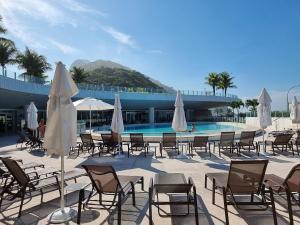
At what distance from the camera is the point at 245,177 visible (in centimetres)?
435

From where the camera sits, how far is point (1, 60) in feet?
95.0

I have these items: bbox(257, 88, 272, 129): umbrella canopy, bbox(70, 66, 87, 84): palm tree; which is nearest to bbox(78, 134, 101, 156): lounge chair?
bbox(257, 88, 272, 129): umbrella canopy

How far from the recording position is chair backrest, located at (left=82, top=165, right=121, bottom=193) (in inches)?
176

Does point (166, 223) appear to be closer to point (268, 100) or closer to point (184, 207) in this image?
point (184, 207)

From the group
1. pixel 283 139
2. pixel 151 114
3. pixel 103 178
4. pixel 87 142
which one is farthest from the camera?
pixel 151 114

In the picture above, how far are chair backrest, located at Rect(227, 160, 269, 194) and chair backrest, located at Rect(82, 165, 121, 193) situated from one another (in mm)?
1831

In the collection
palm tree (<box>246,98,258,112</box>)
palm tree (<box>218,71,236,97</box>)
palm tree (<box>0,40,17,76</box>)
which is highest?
palm tree (<box>218,71,236,97</box>)

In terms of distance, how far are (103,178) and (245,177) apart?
91.4 inches

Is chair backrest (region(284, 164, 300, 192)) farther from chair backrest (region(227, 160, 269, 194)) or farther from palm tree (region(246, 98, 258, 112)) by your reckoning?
palm tree (region(246, 98, 258, 112))

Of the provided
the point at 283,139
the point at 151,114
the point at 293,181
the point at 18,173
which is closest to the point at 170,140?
the point at 283,139

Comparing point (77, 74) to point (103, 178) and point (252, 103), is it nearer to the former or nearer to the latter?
point (252, 103)

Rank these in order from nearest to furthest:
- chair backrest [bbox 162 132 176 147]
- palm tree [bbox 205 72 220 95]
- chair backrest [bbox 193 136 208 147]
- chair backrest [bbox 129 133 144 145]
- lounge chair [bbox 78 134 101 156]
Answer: chair backrest [bbox 193 136 208 147], chair backrest [bbox 162 132 176 147], chair backrest [bbox 129 133 144 145], lounge chair [bbox 78 134 101 156], palm tree [bbox 205 72 220 95]

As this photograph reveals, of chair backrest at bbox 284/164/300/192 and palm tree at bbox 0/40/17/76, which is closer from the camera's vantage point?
chair backrest at bbox 284/164/300/192

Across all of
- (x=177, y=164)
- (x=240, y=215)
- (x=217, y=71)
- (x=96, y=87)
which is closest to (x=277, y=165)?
(x=177, y=164)
